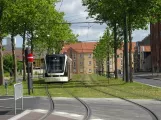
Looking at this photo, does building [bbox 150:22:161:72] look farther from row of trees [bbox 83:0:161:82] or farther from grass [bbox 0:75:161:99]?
grass [bbox 0:75:161:99]

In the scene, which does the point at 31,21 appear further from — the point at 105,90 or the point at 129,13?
the point at 105,90

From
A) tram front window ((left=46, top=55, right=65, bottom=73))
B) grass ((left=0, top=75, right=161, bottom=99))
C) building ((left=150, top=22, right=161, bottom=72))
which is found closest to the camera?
grass ((left=0, top=75, right=161, bottom=99))

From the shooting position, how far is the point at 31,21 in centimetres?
4856

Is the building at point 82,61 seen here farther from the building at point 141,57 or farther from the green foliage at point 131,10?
the green foliage at point 131,10

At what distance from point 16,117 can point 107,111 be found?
148 inches

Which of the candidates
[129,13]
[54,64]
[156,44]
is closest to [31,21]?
[54,64]

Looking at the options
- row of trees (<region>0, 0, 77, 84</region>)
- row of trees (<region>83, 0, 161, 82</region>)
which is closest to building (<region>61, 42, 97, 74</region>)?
row of trees (<region>0, 0, 77, 84</region>)

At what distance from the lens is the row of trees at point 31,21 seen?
42.5 meters

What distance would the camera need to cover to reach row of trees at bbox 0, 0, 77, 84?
42531mm

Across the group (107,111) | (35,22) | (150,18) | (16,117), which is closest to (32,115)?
(16,117)

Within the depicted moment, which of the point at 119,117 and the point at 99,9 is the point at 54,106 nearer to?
the point at 119,117

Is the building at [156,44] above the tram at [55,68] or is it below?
above

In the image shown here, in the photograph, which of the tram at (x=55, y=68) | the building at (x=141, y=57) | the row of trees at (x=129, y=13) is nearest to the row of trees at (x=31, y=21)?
the tram at (x=55, y=68)

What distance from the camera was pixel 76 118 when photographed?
51.6 ft
